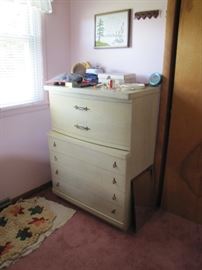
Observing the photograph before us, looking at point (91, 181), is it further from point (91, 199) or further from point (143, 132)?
point (143, 132)

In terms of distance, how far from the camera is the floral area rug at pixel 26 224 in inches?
68.4

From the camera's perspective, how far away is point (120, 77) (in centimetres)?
200

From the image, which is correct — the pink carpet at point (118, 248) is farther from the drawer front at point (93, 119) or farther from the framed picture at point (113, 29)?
the framed picture at point (113, 29)

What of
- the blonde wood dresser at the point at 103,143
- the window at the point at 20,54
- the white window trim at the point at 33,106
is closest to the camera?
the blonde wood dresser at the point at 103,143

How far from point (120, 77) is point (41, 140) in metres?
1.05

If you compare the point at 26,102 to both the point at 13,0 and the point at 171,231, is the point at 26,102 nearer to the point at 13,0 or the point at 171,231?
the point at 13,0

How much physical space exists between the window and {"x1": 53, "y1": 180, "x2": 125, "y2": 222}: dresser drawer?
0.87 metres

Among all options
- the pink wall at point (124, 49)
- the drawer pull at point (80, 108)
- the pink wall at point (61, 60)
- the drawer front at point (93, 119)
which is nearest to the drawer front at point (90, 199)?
the pink wall at point (61, 60)

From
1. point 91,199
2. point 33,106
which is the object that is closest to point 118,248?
point 91,199

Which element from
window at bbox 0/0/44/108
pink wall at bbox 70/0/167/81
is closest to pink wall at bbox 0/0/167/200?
pink wall at bbox 70/0/167/81

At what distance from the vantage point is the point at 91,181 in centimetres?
200

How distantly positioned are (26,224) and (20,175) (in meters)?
0.52

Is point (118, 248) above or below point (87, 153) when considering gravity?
below

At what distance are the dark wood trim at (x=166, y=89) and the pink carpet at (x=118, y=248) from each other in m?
0.38
